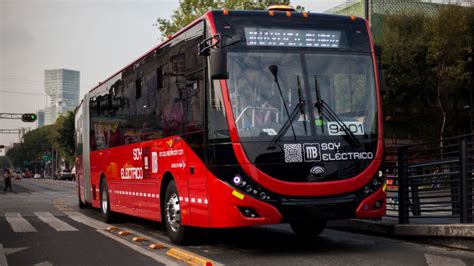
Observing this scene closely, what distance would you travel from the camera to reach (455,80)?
3400cm

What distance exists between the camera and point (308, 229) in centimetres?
1064

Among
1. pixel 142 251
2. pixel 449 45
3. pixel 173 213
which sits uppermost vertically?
pixel 449 45

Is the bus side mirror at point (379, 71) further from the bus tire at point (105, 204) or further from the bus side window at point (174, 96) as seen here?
the bus tire at point (105, 204)

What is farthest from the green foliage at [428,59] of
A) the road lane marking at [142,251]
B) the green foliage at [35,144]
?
A: the green foliage at [35,144]

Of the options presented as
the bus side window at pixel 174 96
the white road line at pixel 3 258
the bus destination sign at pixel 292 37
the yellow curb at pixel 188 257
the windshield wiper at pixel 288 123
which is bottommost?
the yellow curb at pixel 188 257

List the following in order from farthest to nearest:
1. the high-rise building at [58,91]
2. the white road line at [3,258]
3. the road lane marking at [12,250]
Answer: the high-rise building at [58,91] < the road lane marking at [12,250] < the white road line at [3,258]

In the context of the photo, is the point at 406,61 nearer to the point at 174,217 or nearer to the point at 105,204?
the point at 105,204

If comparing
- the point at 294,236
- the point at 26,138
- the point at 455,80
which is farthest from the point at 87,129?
the point at 26,138

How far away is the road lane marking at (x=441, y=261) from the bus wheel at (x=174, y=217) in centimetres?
356

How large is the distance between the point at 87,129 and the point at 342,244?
9.69 meters

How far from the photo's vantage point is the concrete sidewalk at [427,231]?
28.8ft

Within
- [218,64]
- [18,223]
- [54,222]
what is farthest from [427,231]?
[18,223]

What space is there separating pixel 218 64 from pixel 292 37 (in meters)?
1.23

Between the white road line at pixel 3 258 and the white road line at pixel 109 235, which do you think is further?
the white road line at pixel 109 235
